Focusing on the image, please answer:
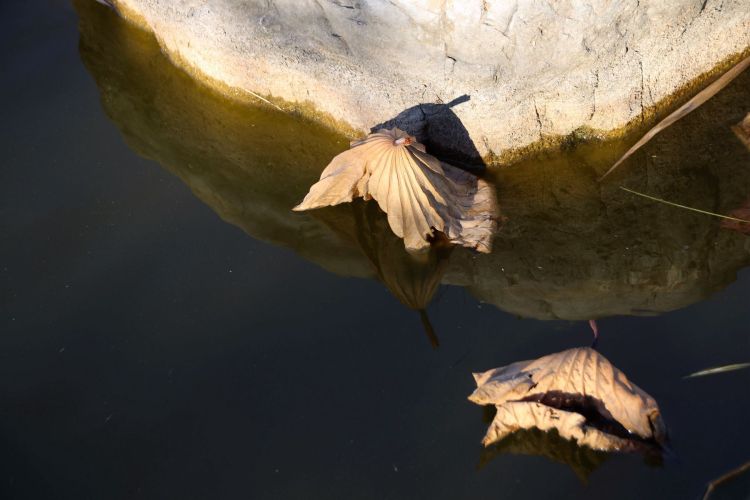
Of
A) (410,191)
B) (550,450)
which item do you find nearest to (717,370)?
(550,450)

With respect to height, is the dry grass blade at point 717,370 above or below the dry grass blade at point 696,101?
below

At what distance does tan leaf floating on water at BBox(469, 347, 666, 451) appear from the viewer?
246cm

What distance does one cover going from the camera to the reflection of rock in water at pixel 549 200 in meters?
2.93

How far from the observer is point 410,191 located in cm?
294

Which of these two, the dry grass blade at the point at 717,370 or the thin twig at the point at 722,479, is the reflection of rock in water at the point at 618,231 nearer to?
the dry grass blade at the point at 717,370

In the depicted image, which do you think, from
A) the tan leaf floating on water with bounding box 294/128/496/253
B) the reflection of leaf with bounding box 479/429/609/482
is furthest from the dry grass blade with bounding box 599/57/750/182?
the reflection of leaf with bounding box 479/429/609/482

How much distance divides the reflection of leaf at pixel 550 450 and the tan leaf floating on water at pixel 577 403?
0.02 meters

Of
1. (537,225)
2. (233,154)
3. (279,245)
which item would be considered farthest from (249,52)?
(537,225)

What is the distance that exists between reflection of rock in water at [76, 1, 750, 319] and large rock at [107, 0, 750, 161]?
0.14 m

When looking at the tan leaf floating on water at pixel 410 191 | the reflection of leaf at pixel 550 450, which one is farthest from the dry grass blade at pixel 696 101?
the reflection of leaf at pixel 550 450

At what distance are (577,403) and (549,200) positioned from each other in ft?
2.96

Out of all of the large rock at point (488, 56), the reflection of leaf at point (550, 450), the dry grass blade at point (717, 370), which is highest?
the large rock at point (488, 56)

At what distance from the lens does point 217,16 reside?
3471 millimetres

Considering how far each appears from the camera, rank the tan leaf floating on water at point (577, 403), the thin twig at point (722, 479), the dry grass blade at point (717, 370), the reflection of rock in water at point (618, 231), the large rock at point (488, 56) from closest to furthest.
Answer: the thin twig at point (722, 479) → the tan leaf floating on water at point (577, 403) → the dry grass blade at point (717, 370) → the reflection of rock in water at point (618, 231) → the large rock at point (488, 56)
